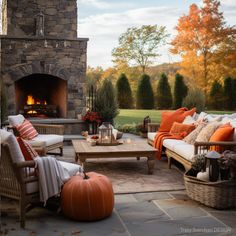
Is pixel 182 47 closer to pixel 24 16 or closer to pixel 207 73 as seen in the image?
pixel 207 73

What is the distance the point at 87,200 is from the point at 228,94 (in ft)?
44.6

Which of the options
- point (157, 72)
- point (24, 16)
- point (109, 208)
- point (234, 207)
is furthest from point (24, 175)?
point (157, 72)

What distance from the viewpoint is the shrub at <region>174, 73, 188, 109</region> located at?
15.6m

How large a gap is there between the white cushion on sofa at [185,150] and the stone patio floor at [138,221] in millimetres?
860

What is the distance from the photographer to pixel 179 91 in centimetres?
1564

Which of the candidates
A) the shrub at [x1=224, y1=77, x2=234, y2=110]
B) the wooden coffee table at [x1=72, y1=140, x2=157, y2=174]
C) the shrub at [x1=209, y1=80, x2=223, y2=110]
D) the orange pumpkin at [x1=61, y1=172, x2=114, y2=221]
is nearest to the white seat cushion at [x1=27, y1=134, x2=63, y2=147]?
the wooden coffee table at [x1=72, y1=140, x2=157, y2=174]

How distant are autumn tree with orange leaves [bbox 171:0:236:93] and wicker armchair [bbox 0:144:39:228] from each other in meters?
13.5

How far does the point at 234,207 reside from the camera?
373 cm

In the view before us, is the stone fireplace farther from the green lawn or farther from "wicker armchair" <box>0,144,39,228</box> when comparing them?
"wicker armchair" <box>0,144,39,228</box>

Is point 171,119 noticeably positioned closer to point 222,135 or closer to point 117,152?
point 117,152

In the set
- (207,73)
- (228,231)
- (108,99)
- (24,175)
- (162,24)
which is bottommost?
(228,231)

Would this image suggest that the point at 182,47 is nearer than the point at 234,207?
No

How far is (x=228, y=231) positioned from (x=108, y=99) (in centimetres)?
608

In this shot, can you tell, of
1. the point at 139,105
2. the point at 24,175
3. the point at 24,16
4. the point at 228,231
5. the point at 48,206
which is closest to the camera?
the point at 228,231
